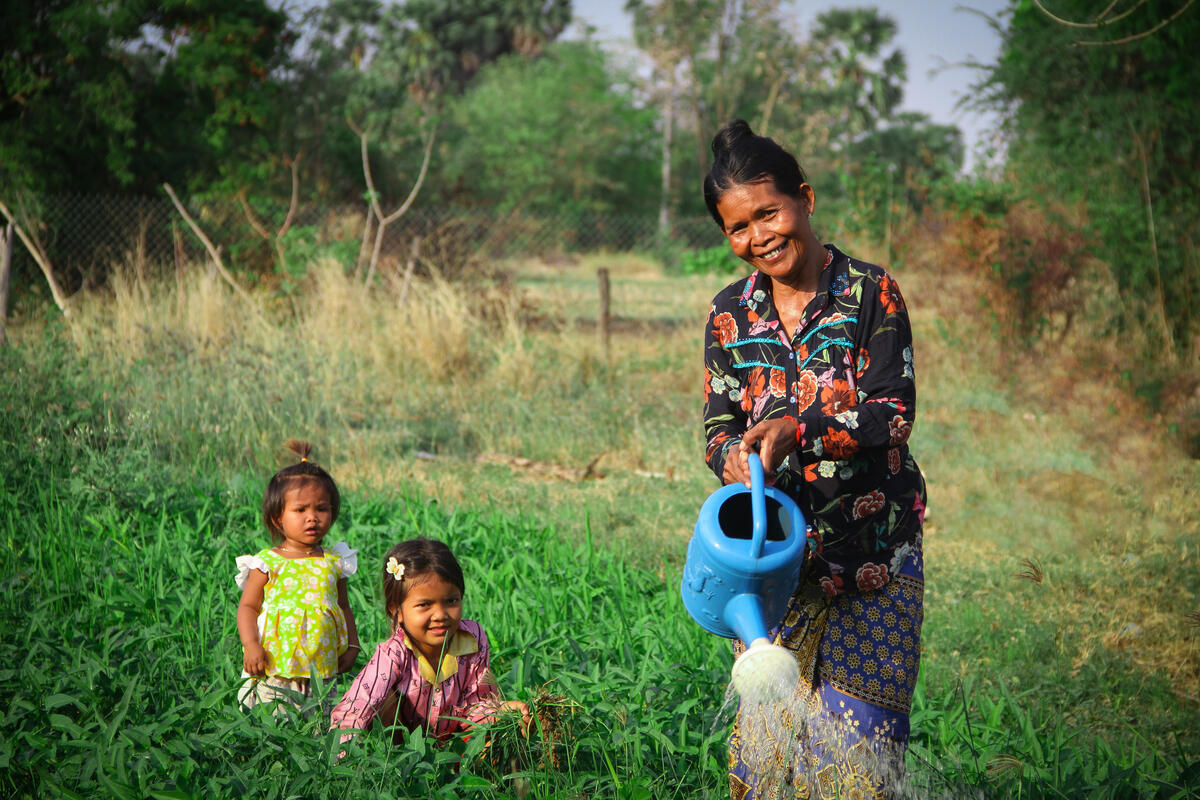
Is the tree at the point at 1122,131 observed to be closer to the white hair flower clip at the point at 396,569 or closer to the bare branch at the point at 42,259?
the white hair flower clip at the point at 396,569

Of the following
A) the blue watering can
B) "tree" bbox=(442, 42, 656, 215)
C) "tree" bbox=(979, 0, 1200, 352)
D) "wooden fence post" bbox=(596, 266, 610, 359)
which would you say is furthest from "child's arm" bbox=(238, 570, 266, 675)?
"tree" bbox=(442, 42, 656, 215)

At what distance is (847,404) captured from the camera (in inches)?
74.2

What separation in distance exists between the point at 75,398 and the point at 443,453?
6.98 ft

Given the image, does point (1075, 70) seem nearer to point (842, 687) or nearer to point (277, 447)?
point (277, 447)

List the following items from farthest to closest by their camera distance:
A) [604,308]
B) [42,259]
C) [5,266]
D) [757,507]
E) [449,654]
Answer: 1. [604,308]
2. [42,259]
3. [5,266]
4. [449,654]
5. [757,507]

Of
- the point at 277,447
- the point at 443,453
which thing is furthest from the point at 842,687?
the point at 443,453

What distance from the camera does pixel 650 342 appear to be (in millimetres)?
10227

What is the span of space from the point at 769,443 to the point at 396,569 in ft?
3.64

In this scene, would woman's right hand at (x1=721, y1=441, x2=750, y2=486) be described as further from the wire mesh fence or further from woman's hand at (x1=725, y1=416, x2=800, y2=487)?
the wire mesh fence

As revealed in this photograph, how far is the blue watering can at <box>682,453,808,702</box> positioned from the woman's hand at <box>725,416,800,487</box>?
0.03 metres

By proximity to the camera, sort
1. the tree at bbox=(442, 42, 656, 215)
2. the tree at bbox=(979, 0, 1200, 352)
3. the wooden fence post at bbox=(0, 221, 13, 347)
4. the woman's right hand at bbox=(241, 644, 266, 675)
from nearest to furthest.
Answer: the woman's right hand at bbox=(241, 644, 266, 675)
the wooden fence post at bbox=(0, 221, 13, 347)
the tree at bbox=(979, 0, 1200, 352)
the tree at bbox=(442, 42, 656, 215)

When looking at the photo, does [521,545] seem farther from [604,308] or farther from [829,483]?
[604,308]

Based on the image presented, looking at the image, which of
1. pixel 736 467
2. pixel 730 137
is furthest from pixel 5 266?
pixel 736 467

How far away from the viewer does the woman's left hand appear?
174 cm
